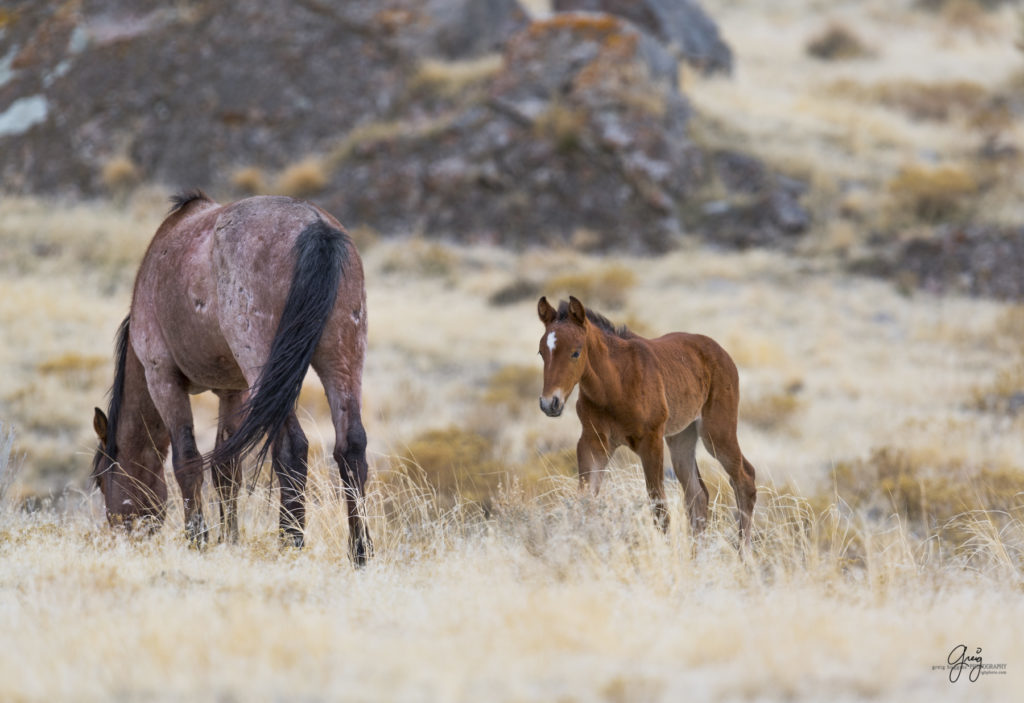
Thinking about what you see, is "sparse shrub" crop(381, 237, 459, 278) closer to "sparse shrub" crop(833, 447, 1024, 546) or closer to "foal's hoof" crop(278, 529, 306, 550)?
"sparse shrub" crop(833, 447, 1024, 546)

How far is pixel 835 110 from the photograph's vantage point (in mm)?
26688

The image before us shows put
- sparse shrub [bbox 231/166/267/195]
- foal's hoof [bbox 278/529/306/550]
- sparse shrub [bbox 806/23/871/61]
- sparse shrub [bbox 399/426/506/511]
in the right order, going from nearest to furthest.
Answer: foal's hoof [bbox 278/529/306/550] → sparse shrub [bbox 399/426/506/511] → sparse shrub [bbox 231/166/267/195] → sparse shrub [bbox 806/23/871/61]

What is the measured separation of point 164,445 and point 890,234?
1665 centimetres

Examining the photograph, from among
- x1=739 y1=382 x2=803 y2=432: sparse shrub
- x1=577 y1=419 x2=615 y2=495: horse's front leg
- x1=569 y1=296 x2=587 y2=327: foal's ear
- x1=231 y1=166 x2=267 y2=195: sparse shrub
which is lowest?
x1=739 y1=382 x2=803 y2=432: sparse shrub

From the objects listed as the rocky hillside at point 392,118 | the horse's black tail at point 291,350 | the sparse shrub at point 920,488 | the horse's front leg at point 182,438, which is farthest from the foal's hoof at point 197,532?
the rocky hillside at point 392,118

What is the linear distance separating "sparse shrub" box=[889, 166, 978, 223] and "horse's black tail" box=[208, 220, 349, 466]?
17895 mm

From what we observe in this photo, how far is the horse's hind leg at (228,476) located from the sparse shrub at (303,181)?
15.6 metres

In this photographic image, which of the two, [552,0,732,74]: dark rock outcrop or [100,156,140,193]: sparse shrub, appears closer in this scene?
[100,156,140,193]: sparse shrub

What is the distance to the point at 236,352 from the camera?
5.74 meters

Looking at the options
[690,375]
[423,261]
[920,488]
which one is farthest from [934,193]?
[690,375]

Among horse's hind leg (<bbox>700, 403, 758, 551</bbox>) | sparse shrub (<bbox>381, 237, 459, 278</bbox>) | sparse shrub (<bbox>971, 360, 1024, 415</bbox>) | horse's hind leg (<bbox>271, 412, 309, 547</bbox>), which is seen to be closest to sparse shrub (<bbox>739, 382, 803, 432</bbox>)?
sparse shrub (<bbox>971, 360, 1024, 415</bbox>)

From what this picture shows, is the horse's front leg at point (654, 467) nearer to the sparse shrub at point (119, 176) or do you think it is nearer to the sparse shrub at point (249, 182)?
the sparse shrub at point (249, 182)

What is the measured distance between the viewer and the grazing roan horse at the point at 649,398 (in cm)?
564

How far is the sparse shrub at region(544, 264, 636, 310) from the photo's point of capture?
17.7 metres
